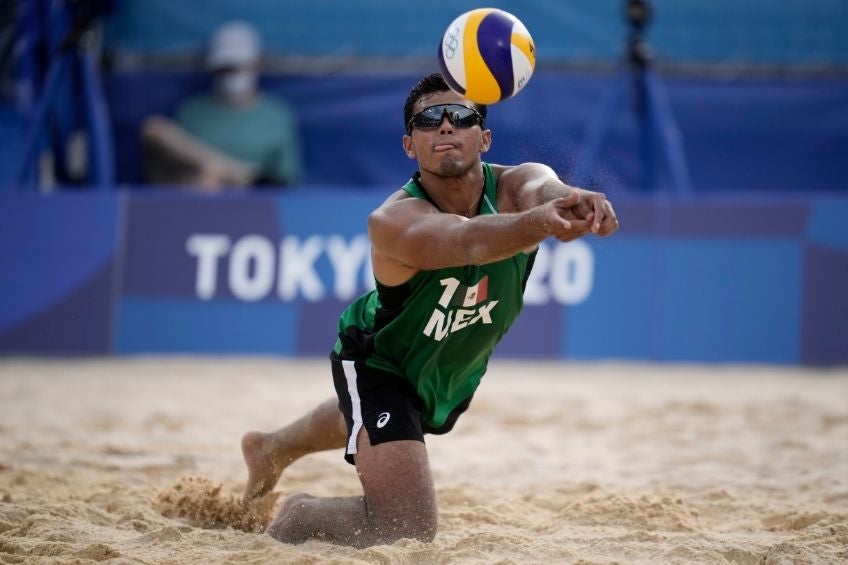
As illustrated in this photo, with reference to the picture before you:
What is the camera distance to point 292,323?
941 cm

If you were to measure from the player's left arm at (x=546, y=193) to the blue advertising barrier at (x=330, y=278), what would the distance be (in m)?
4.75

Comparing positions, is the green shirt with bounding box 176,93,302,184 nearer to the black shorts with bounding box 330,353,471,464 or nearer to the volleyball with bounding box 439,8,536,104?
the black shorts with bounding box 330,353,471,464

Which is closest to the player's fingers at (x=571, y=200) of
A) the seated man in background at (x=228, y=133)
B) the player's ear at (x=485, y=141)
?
the player's ear at (x=485, y=141)

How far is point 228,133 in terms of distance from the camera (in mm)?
10609

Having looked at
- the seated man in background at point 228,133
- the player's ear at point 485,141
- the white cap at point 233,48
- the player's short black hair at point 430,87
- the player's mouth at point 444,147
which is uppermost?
the white cap at point 233,48

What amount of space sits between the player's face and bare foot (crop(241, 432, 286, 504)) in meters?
1.35

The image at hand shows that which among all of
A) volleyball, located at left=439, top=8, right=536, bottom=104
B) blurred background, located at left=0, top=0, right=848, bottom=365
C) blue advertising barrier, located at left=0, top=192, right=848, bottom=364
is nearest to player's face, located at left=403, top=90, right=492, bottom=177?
volleyball, located at left=439, top=8, right=536, bottom=104

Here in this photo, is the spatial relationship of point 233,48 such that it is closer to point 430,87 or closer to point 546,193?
point 430,87

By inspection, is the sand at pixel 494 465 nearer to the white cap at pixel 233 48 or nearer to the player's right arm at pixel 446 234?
the player's right arm at pixel 446 234

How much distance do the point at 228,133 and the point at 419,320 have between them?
6.62m

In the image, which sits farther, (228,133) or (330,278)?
(228,133)

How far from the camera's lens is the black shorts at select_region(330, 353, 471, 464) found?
4355 millimetres

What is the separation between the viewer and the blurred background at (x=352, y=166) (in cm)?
927

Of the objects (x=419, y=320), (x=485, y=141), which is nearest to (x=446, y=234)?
(x=419, y=320)
